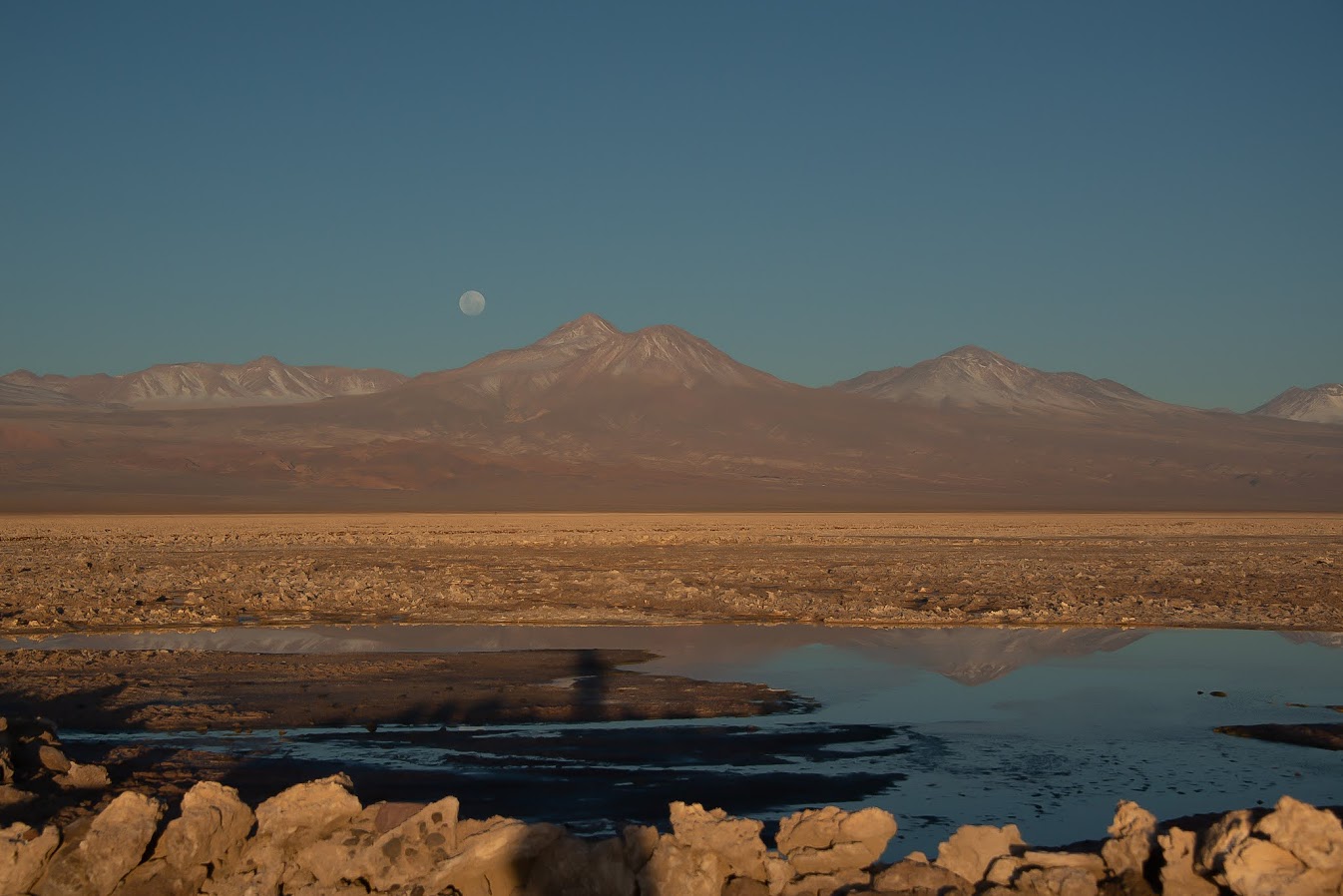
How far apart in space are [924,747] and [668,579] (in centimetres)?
1746

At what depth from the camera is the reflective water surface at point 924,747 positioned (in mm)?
8789

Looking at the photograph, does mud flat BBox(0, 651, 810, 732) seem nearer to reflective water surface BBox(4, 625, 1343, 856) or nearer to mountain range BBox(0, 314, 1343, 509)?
reflective water surface BBox(4, 625, 1343, 856)

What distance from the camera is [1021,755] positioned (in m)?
10.3

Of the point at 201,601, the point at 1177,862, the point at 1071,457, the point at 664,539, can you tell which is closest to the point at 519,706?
the point at 1177,862

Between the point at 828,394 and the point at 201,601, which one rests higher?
the point at 828,394

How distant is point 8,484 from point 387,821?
123 metres

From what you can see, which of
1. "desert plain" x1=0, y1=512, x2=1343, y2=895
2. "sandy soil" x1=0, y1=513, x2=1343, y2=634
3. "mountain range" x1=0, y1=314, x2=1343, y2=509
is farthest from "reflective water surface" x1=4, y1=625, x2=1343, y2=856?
"mountain range" x1=0, y1=314, x2=1343, y2=509

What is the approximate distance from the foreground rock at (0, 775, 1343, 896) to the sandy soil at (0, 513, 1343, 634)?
1327 cm

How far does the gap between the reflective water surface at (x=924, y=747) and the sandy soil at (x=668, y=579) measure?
4.06m

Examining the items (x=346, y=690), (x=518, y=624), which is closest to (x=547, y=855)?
(x=346, y=690)

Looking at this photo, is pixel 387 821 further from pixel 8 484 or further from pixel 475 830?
pixel 8 484

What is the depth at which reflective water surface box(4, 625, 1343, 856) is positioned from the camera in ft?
28.8

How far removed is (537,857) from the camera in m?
6.73

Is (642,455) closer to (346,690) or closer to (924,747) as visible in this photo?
(346,690)
